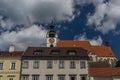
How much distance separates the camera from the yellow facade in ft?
219

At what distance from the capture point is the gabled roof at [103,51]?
132 meters

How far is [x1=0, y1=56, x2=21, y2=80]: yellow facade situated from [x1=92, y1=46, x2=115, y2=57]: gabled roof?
223ft

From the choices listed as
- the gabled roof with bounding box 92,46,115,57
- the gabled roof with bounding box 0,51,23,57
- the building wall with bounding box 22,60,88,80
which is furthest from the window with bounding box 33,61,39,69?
the gabled roof with bounding box 92,46,115,57

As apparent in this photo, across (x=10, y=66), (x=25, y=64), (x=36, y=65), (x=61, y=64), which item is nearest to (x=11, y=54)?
(x=10, y=66)

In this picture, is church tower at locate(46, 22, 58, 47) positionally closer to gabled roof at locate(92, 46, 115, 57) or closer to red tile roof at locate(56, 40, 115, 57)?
red tile roof at locate(56, 40, 115, 57)

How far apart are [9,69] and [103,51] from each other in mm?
75216

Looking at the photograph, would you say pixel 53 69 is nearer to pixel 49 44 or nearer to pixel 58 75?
pixel 58 75

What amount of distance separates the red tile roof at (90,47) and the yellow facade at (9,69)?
2222 inches

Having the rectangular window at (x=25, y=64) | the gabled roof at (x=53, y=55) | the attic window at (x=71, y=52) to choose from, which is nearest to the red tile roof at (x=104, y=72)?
the gabled roof at (x=53, y=55)

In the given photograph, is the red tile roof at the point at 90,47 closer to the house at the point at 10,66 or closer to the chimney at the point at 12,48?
the chimney at the point at 12,48

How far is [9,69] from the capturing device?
221ft

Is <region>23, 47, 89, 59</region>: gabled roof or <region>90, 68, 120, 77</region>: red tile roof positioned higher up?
<region>23, 47, 89, 59</region>: gabled roof

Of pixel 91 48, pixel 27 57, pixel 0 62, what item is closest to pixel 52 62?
pixel 27 57

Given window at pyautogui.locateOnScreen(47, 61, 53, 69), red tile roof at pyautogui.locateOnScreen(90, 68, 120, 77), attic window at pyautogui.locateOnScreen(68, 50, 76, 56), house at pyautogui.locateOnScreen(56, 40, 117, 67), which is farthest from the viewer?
house at pyautogui.locateOnScreen(56, 40, 117, 67)
